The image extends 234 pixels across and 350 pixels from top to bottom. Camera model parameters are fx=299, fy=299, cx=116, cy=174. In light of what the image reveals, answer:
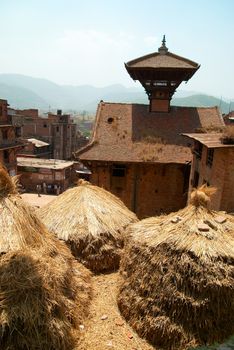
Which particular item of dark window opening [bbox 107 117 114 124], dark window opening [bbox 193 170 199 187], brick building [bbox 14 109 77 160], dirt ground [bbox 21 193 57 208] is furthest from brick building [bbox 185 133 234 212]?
brick building [bbox 14 109 77 160]

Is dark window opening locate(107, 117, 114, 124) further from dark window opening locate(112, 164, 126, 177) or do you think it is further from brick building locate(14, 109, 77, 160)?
brick building locate(14, 109, 77, 160)

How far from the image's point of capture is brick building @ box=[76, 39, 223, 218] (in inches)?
639

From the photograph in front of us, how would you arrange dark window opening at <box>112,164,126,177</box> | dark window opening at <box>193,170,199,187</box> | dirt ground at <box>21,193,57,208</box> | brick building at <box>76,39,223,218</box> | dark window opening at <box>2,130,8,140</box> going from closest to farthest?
dark window opening at <box>193,170,199,187</box> → brick building at <box>76,39,223,218</box> → dark window opening at <box>112,164,126,177</box> → dirt ground at <box>21,193,57,208</box> → dark window opening at <box>2,130,8,140</box>

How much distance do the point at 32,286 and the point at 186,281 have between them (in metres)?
2.78

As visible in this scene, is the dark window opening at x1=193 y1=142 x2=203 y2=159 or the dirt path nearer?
the dirt path

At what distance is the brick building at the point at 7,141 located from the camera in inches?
1248

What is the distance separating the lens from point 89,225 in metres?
8.67

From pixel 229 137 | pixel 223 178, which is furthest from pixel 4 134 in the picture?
pixel 229 137

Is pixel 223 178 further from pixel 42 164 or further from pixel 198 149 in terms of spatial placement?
pixel 42 164

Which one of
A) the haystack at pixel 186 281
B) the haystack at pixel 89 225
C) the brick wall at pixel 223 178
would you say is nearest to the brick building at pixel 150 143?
the brick wall at pixel 223 178

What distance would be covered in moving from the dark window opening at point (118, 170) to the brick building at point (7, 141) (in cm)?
1818

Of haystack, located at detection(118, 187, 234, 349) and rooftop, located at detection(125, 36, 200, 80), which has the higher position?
rooftop, located at detection(125, 36, 200, 80)

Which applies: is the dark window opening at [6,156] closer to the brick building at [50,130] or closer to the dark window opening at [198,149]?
the brick building at [50,130]

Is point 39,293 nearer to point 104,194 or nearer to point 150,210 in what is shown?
point 104,194
